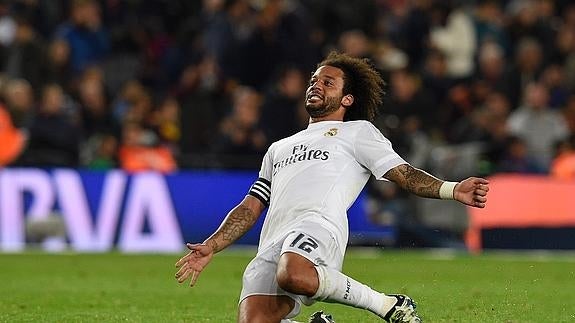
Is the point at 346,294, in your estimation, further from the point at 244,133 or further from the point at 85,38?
the point at 85,38

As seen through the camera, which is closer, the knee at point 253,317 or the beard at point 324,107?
the knee at point 253,317

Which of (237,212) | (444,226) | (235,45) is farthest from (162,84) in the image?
(237,212)

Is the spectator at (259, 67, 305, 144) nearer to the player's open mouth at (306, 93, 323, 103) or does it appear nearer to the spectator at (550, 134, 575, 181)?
the spectator at (550, 134, 575, 181)

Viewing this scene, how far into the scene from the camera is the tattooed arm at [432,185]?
7.64 m

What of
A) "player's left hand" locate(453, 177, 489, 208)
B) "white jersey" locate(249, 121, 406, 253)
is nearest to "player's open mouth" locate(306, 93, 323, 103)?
"white jersey" locate(249, 121, 406, 253)

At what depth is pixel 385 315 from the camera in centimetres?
802

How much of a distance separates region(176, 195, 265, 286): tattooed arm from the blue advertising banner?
9423 millimetres

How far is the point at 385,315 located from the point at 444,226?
1093 centimetres

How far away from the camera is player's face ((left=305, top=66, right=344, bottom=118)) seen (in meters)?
8.57

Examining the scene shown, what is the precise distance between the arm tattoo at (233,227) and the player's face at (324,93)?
2.50 feet

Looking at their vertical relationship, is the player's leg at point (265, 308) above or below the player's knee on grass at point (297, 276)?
below

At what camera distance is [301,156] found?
8484mm

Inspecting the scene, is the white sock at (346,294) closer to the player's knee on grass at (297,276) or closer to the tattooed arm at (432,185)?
the player's knee on grass at (297,276)

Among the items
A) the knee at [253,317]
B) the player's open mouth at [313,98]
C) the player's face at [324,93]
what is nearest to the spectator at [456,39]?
the player's face at [324,93]
